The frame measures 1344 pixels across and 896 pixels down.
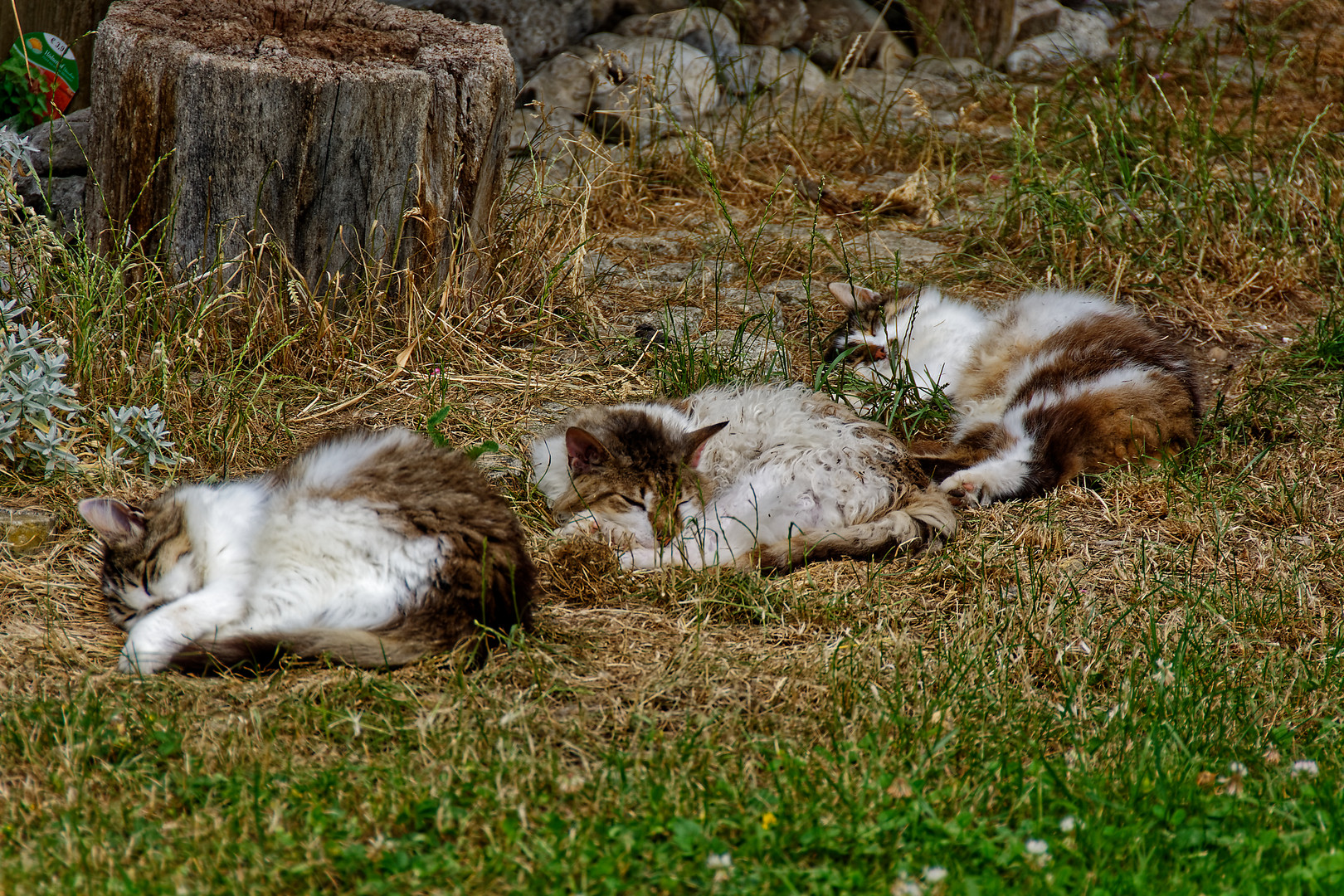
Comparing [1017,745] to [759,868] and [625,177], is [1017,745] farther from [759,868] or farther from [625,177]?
[625,177]

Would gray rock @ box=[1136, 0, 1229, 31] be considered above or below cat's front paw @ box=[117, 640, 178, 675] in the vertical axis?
above

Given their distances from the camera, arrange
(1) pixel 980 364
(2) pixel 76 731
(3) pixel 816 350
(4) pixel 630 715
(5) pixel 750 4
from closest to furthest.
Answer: (2) pixel 76 731 < (4) pixel 630 715 < (1) pixel 980 364 < (3) pixel 816 350 < (5) pixel 750 4

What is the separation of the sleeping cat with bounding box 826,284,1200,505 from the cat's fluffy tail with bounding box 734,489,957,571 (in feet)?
1.38

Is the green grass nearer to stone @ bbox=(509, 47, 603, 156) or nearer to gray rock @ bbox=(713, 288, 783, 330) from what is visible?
gray rock @ bbox=(713, 288, 783, 330)

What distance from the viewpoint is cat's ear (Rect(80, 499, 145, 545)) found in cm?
294

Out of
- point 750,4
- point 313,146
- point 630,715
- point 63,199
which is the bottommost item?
point 630,715

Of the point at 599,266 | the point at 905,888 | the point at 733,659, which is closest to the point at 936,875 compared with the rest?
the point at 905,888

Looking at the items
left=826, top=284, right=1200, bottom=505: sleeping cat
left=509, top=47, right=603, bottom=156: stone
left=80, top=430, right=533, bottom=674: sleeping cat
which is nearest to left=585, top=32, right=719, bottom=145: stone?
left=509, top=47, right=603, bottom=156: stone

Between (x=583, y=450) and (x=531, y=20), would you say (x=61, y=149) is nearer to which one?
(x=531, y=20)

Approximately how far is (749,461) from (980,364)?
134 cm

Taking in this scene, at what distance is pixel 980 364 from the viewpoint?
4.64 meters

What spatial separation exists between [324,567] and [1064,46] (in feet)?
27.2

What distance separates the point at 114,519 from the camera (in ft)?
9.72

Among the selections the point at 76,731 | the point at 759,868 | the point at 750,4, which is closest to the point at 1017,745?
the point at 759,868
